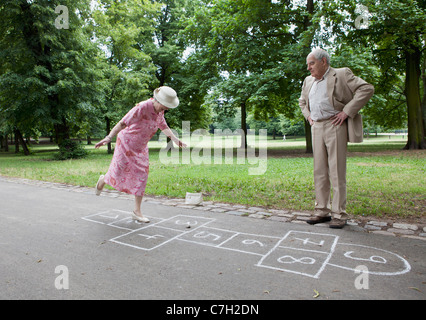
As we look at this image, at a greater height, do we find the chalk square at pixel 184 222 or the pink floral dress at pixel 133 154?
the pink floral dress at pixel 133 154

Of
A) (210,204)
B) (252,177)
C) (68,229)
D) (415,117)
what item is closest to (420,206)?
(210,204)

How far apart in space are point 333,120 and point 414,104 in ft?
63.9

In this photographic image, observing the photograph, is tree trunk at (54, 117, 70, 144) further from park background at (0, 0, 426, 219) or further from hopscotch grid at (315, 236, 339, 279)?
hopscotch grid at (315, 236, 339, 279)

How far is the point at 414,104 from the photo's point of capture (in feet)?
65.2

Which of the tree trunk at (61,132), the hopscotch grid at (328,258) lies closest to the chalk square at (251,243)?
the hopscotch grid at (328,258)

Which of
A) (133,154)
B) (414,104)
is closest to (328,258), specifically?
(133,154)

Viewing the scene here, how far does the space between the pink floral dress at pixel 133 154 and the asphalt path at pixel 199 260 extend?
2.16 feet

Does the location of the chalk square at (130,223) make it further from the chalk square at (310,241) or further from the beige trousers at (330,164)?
the beige trousers at (330,164)

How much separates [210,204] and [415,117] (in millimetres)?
Result: 19547

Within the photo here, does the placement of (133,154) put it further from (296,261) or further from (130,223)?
(296,261)

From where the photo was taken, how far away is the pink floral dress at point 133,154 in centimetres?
463

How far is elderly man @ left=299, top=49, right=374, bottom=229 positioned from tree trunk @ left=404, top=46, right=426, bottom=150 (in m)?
18.5

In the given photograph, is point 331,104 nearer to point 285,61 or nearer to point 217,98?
point 285,61

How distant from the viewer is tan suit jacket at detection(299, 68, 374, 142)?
426 cm
